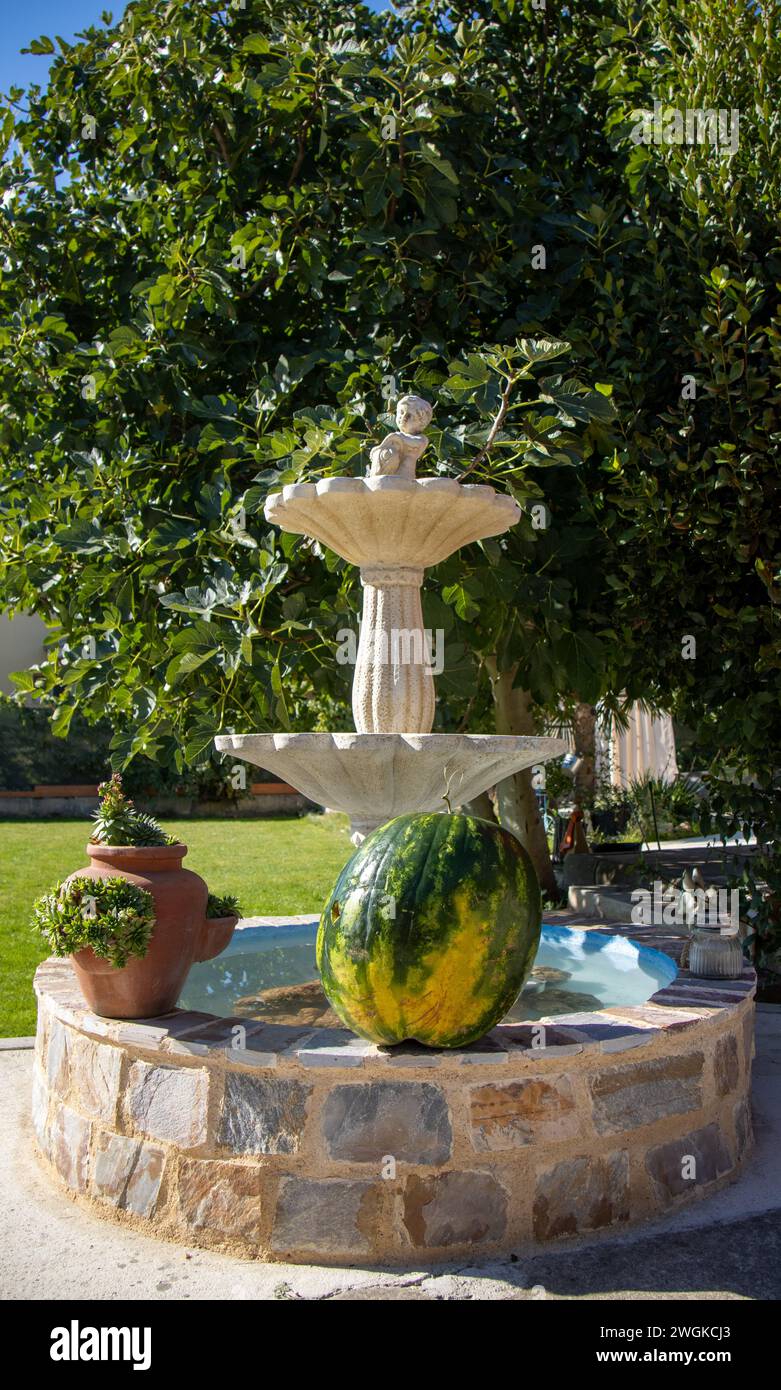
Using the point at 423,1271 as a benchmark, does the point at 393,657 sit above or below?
above

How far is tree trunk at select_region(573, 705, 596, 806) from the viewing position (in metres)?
12.4

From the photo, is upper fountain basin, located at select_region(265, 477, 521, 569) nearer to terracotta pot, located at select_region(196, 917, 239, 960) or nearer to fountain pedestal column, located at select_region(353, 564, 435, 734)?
fountain pedestal column, located at select_region(353, 564, 435, 734)

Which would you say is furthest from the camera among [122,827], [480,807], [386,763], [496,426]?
[480,807]

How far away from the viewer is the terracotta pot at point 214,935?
14.2 ft

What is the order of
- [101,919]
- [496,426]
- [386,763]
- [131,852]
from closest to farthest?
[101,919]
[131,852]
[386,763]
[496,426]

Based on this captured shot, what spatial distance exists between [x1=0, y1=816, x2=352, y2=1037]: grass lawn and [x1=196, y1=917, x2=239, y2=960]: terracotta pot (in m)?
2.07

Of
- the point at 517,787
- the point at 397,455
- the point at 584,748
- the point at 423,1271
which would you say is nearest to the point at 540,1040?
the point at 423,1271

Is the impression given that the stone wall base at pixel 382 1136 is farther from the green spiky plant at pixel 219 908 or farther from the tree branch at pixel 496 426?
the tree branch at pixel 496 426

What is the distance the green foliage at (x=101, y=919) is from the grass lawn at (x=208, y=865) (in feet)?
7.76

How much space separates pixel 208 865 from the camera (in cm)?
1437

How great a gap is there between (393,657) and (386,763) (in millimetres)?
500

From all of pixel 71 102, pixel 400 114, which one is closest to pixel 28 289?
pixel 71 102

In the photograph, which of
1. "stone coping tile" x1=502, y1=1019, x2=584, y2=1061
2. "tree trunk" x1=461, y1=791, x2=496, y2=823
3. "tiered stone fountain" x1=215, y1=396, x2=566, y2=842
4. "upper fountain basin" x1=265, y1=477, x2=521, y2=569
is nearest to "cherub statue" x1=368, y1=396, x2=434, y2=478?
"tiered stone fountain" x1=215, y1=396, x2=566, y2=842

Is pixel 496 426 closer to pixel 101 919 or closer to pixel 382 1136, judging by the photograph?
pixel 101 919
